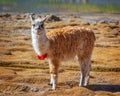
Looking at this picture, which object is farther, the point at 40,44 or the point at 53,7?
the point at 53,7

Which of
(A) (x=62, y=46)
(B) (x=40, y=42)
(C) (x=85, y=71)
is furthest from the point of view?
(C) (x=85, y=71)

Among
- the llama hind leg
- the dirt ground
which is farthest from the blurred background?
the llama hind leg

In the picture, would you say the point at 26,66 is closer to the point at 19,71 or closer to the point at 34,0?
the point at 19,71

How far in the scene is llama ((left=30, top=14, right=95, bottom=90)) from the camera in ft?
45.1

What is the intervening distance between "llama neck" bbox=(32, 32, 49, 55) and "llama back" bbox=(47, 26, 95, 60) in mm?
345

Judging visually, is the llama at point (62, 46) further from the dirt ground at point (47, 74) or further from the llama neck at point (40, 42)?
the dirt ground at point (47, 74)

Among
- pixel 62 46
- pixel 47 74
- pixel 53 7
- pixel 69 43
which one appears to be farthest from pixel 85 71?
pixel 53 7

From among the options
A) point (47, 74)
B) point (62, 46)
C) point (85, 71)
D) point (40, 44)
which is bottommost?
point (47, 74)

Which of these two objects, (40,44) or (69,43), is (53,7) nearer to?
(69,43)

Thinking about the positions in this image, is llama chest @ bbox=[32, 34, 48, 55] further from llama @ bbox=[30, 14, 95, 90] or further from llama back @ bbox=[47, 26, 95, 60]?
llama back @ bbox=[47, 26, 95, 60]

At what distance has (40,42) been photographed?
44.8 feet

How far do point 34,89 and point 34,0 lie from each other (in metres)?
103

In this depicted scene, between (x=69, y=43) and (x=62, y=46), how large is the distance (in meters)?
0.33

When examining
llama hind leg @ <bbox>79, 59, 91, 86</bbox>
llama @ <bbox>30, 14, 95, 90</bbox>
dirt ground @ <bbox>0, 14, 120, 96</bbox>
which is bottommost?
dirt ground @ <bbox>0, 14, 120, 96</bbox>
